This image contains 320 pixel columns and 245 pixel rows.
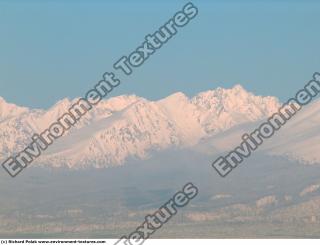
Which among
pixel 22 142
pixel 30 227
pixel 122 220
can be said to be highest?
pixel 22 142

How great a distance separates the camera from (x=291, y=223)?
5844cm

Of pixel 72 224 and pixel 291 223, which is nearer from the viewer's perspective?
pixel 72 224

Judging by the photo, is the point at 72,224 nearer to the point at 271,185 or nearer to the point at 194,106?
the point at 271,185

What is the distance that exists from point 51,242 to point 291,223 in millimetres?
41320

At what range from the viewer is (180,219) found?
171 ft

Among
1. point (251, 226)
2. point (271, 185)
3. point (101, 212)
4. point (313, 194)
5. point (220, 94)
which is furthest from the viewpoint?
point (220, 94)

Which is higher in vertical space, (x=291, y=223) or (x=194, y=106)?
(x=194, y=106)

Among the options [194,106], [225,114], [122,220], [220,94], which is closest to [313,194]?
[122,220]

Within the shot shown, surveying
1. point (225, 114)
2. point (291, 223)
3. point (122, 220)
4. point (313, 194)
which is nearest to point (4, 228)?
point (122, 220)

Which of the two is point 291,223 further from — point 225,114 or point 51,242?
point 225,114

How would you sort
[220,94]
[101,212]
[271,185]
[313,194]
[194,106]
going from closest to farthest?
[101,212] < [271,185] < [313,194] < [194,106] < [220,94]

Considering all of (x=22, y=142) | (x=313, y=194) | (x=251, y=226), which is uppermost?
(x=22, y=142)

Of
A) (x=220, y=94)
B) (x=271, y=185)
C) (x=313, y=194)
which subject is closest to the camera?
(x=271, y=185)

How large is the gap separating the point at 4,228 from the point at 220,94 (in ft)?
260
